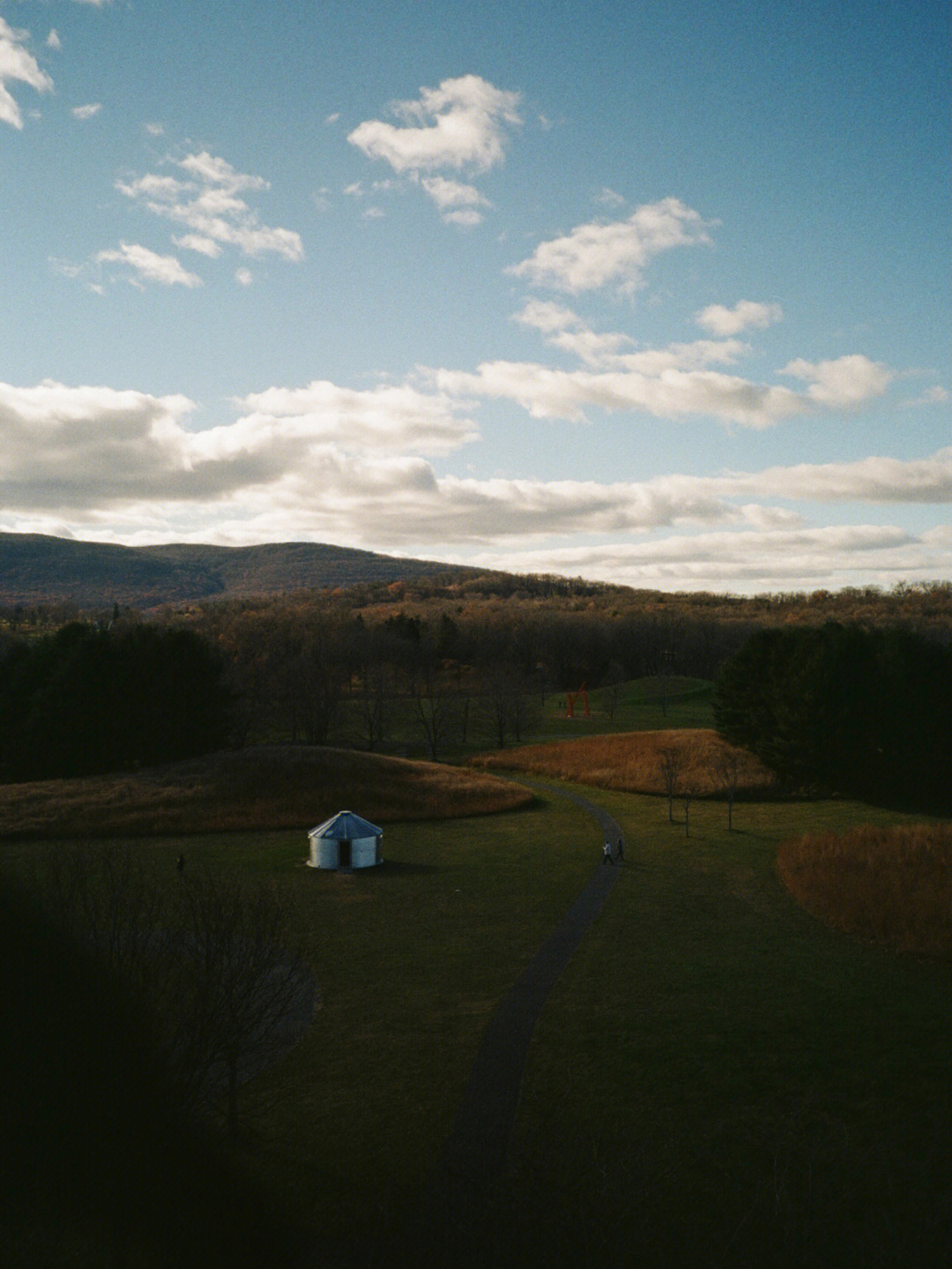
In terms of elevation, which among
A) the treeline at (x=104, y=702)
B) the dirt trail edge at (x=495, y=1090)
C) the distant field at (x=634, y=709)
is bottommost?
the distant field at (x=634, y=709)

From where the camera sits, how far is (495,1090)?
14.0 metres

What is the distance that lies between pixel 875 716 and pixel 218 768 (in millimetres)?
36926

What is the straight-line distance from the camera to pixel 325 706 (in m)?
66.8

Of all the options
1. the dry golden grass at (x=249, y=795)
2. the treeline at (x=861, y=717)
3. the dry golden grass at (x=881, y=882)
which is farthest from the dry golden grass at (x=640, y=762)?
the dry golden grass at (x=881, y=882)

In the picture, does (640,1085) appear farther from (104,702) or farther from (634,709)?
(634,709)

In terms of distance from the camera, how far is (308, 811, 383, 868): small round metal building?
30.4 m

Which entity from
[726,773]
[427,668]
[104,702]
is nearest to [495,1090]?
[726,773]

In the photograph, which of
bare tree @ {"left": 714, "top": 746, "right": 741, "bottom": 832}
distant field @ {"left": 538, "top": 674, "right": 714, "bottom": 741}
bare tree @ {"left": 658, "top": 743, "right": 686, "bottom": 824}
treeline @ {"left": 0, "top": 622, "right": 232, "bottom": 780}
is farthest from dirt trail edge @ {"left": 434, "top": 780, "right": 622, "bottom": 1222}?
distant field @ {"left": 538, "top": 674, "right": 714, "bottom": 741}

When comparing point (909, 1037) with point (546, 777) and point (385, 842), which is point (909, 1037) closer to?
point (385, 842)

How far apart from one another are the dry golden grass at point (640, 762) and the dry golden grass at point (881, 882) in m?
12.2

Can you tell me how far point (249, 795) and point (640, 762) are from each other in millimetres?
24413

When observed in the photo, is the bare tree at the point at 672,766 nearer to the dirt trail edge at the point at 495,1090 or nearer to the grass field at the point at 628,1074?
the grass field at the point at 628,1074

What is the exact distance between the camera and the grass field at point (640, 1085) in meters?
10.8

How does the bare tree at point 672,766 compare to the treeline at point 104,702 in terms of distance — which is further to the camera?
the treeline at point 104,702
